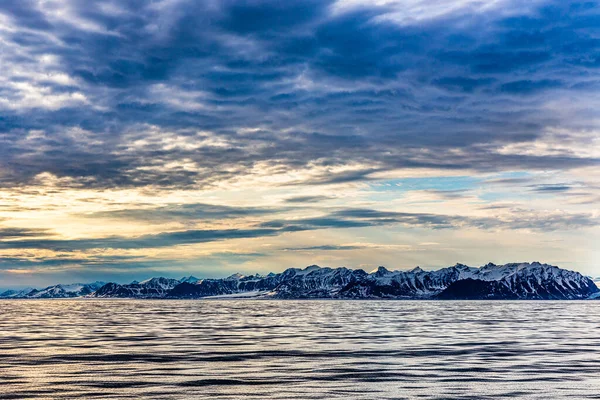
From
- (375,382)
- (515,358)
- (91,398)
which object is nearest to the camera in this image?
(91,398)

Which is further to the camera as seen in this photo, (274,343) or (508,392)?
(274,343)

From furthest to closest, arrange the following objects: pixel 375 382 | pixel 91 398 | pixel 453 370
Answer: pixel 453 370, pixel 375 382, pixel 91 398

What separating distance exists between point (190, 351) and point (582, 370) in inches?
1106

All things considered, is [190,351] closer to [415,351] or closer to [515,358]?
[415,351]

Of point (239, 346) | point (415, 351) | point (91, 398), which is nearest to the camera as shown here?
point (91, 398)

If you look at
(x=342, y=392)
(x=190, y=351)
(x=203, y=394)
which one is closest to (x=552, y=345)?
(x=190, y=351)

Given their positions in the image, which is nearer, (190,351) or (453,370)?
(453,370)

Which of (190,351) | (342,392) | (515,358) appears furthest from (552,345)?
(342,392)

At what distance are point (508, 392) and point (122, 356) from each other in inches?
1095

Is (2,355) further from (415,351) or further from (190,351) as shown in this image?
(415,351)

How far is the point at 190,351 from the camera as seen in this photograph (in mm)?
51719

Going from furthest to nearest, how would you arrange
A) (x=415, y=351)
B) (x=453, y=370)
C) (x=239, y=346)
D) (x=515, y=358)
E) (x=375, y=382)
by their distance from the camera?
(x=239, y=346), (x=415, y=351), (x=515, y=358), (x=453, y=370), (x=375, y=382)

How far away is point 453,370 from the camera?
126 feet

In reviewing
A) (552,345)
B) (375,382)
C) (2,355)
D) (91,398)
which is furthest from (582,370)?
(2,355)
